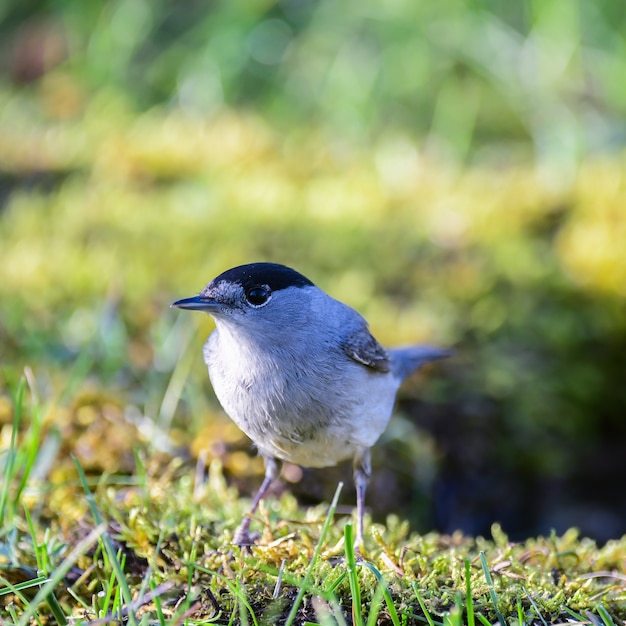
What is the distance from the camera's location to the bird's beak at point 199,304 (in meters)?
2.55

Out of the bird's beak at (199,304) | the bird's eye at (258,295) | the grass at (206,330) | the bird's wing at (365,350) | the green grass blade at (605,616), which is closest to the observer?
the green grass blade at (605,616)

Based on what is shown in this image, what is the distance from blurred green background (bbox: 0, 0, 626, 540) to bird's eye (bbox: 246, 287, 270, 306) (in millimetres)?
1107

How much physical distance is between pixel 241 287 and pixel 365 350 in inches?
22.7

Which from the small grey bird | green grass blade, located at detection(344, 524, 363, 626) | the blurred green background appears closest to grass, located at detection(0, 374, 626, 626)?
green grass blade, located at detection(344, 524, 363, 626)

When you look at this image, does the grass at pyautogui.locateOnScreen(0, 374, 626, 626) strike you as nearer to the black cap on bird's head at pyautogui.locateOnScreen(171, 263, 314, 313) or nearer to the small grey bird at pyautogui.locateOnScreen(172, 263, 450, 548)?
the small grey bird at pyautogui.locateOnScreen(172, 263, 450, 548)

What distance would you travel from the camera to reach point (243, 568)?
93.7 inches

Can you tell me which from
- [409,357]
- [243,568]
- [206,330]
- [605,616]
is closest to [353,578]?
[243,568]

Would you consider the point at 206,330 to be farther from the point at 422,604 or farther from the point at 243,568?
the point at 422,604

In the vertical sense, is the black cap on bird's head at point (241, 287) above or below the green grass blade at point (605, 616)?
above

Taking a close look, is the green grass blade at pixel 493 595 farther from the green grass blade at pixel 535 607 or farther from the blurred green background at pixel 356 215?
the blurred green background at pixel 356 215

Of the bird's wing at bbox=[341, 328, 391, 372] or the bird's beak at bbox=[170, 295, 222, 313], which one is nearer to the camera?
the bird's beak at bbox=[170, 295, 222, 313]

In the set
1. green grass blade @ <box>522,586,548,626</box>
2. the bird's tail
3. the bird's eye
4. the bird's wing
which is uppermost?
the bird's eye

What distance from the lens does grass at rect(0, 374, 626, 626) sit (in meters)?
2.19

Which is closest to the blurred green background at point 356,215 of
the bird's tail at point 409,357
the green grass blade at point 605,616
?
the bird's tail at point 409,357
